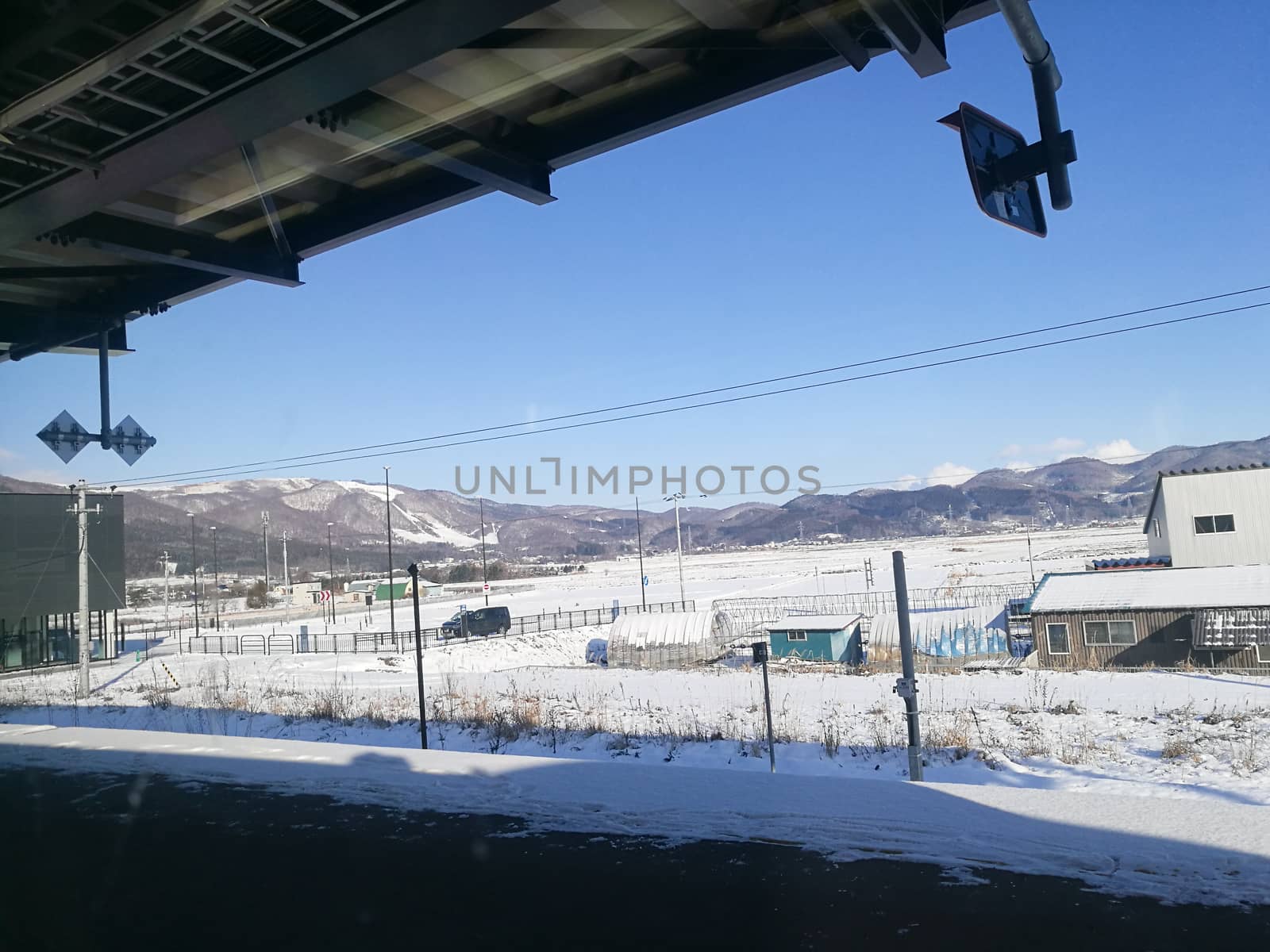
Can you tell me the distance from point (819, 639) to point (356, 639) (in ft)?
62.1

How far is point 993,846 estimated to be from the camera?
4.61m

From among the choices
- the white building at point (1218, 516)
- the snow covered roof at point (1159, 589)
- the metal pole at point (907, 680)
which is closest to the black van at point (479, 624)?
the snow covered roof at point (1159, 589)

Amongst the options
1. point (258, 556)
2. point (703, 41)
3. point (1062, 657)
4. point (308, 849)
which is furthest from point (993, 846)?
point (258, 556)

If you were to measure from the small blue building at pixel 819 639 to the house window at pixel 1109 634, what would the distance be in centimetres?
743

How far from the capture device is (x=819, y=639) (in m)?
31.4

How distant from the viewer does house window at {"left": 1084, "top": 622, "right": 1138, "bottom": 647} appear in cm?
2667

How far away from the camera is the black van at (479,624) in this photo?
42375 mm

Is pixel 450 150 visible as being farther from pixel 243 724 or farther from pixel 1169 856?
pixel 243 724

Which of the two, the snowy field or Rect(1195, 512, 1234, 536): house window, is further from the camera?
Rect(1195, 512, 1234, 536): house window

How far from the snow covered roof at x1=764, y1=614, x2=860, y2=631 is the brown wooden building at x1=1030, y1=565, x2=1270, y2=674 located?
644 centimetres

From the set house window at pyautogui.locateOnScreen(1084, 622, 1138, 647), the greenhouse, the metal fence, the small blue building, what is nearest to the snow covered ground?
house window at pyautogui.locateOnScreen(1084, 622, 1138, 647)

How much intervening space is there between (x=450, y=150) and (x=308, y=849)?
4616 millimetres

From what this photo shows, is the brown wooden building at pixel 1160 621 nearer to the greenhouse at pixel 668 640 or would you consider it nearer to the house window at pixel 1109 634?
the house window at pixel 1109 634

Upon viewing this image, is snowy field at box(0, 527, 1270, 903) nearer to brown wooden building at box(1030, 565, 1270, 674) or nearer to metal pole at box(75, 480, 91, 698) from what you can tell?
metal pole at box(75, 480, 91, 698)
